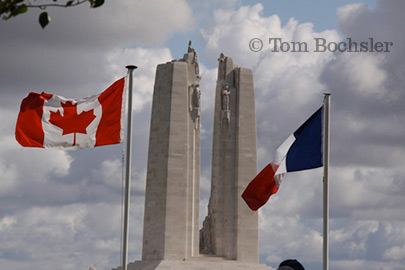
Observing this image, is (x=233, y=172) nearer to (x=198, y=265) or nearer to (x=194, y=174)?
(x=194, y=174)

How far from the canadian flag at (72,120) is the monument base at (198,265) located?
23150 mm

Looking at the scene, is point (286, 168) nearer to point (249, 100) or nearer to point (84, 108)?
point (84, 108)

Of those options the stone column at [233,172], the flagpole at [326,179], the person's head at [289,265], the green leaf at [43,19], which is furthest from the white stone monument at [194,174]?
the green leaf at [43,19]

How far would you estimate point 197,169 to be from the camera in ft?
154

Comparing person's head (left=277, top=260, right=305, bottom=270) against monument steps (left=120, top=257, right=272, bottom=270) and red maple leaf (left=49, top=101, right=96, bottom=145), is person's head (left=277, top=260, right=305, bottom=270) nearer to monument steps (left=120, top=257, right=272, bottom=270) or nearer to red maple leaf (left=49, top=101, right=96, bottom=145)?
red maple leaf (left=49, top=101, right=96, bottom=145)

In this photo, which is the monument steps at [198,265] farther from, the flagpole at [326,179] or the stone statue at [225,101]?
the flagpole at [326,179]

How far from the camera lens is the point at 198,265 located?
4525 cm

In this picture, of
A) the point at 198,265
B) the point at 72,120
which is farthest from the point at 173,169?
the point at 72,120

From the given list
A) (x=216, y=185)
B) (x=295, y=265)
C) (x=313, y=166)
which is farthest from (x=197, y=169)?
(x=295, y=265)

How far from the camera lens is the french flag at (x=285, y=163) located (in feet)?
76.8

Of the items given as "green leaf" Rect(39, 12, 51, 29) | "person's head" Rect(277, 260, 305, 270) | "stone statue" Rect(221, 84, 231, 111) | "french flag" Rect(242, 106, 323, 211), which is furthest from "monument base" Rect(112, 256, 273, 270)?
"green leaf" Rect(39, 12, 51, 29)

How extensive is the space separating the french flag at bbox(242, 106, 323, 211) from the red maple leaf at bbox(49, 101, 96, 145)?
15.2ft

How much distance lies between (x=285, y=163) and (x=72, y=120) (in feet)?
18.6

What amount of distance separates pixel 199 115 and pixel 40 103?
25.4 m
